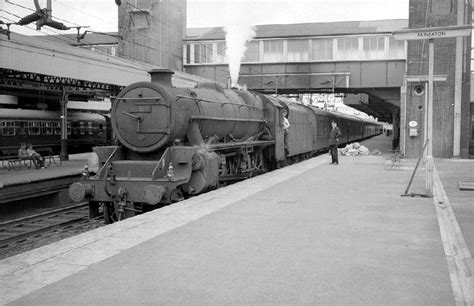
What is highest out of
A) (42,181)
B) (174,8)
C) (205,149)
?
(174,8)

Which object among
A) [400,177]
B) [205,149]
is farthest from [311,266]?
[400,177]

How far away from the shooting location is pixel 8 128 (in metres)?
22.8

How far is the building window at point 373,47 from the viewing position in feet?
101

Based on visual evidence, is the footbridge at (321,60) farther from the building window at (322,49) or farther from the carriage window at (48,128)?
the carriage window at (48,128)

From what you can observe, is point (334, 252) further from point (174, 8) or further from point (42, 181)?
point (174, 8)

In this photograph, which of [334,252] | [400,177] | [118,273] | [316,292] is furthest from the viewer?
[400,177]

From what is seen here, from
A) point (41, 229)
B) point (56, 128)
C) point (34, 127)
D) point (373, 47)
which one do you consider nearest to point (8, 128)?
point (34, 127)

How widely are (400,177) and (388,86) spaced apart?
739 inches

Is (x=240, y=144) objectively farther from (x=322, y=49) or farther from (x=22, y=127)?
(x=322, y=49)

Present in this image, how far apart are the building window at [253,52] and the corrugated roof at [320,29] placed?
0.53 metres

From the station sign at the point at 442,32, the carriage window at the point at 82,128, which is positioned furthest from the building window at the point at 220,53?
the station sign at the point at 442,32

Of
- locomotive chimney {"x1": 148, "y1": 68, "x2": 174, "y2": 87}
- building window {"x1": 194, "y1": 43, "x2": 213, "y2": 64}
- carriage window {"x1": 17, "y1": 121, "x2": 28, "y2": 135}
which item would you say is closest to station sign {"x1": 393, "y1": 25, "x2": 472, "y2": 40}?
locomotive chimney {"x1": 148, "y1": 68, "x2": 174, "y2": 87}

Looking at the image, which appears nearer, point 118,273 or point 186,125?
point 118,273

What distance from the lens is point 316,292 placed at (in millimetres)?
4051
